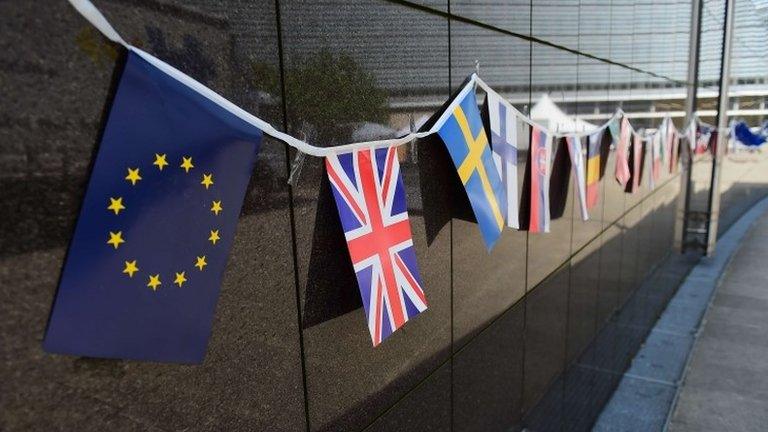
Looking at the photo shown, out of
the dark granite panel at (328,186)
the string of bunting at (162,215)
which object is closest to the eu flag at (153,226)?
the string of bunting at (162,215)

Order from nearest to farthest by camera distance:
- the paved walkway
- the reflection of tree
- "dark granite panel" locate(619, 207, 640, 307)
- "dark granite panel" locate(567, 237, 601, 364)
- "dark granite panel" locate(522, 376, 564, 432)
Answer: the reflection of tree → "dark granite panel" locate(522, 376, 564, 432) → "dark granite panel" locate(567, 237, 601, 364) → the paved walkway → "dark granite panel" locate(619, 207, 640, 307)

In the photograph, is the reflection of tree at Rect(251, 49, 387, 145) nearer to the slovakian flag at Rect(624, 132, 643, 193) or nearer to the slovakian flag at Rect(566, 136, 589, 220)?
the slovakian flag at Rect(566, 136, 589, 220)

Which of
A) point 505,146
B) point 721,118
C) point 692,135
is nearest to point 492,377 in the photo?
point 505,146

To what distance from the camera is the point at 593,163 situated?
4.62 metres

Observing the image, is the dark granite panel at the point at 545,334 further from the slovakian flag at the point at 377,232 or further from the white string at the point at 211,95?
the white string at the point at 211,95

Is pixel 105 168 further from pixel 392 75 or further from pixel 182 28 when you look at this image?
pixel 392 75

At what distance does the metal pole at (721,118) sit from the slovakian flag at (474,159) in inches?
376

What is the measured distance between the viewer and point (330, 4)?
78.2 inches

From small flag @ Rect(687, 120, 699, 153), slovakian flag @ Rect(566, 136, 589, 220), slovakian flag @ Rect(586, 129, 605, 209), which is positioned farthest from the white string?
small flag @ Rect(687, 120, 699, 153)

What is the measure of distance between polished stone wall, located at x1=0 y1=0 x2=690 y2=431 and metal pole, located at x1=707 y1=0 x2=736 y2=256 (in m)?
7.25

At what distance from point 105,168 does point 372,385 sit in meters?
1.58

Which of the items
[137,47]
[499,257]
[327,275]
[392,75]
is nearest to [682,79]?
[499,257]

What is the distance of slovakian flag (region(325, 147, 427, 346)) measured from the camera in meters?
1.91

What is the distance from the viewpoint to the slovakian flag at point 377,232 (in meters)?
1.91
